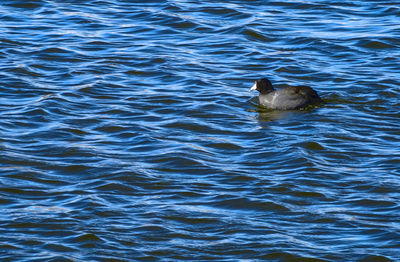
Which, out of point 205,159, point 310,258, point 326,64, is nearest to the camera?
point 310,258

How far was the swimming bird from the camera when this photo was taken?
13344 mm

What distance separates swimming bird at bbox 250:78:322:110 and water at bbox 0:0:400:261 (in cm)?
20

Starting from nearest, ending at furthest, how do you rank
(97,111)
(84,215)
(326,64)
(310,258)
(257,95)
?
(310,258), (84,215), (97,111), (257,95), (326,64)

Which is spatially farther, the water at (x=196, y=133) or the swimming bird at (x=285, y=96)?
the swimming bird at (x=285, y=96)

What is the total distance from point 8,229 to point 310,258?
9.69 ft

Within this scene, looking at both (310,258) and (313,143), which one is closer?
(310,258)

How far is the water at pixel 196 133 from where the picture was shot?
909 centimetres

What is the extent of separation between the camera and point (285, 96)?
13625 millimetres

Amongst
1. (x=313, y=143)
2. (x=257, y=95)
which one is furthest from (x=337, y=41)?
(x=313, y=143)

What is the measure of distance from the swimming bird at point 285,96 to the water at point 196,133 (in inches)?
8.0

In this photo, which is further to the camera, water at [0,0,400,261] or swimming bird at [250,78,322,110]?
swimming bird at [250,78,322,110]

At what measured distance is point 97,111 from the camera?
13.3m

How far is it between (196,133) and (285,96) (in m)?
1.81

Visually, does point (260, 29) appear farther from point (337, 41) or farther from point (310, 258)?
point (310, 258)
